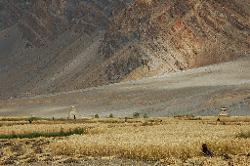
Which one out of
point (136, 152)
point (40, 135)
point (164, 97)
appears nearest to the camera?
point (136, 152)

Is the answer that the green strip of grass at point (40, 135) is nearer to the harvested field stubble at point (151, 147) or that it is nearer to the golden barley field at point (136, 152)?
the golden barley field at point (136, 152)

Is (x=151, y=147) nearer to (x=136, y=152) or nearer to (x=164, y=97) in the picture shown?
(x=136, y=152)

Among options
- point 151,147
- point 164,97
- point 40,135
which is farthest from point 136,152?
point 164,97

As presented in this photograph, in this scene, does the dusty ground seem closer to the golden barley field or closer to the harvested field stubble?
the golden barley field

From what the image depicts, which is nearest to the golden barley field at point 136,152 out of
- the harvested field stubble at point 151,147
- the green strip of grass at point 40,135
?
the harvested field stubble at point 151,147

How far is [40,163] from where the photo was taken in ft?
107

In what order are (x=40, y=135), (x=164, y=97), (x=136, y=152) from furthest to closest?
1. (x=164, y=97)
2. (x=40, y=135)
3. (x=136, y=152)

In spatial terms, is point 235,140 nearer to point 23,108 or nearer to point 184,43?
point 23,108

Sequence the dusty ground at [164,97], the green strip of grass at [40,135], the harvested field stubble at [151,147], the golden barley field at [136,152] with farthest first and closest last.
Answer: the dusty ground at [164,97] → the green strip of grass at [40,135] → the harvested field stubble at [151,147] → the golden barley field at [136,152]

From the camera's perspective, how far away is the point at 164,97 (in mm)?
129375

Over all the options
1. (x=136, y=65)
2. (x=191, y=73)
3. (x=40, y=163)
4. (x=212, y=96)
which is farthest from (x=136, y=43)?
(x=40, y=163)

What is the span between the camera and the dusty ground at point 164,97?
4294 inches

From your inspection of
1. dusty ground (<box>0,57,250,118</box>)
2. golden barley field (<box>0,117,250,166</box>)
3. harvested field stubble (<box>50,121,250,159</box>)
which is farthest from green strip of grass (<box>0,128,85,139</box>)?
dusty ground (<box>0,57,250,118</box>)

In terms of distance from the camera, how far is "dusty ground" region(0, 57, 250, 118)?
109062 millimetres
